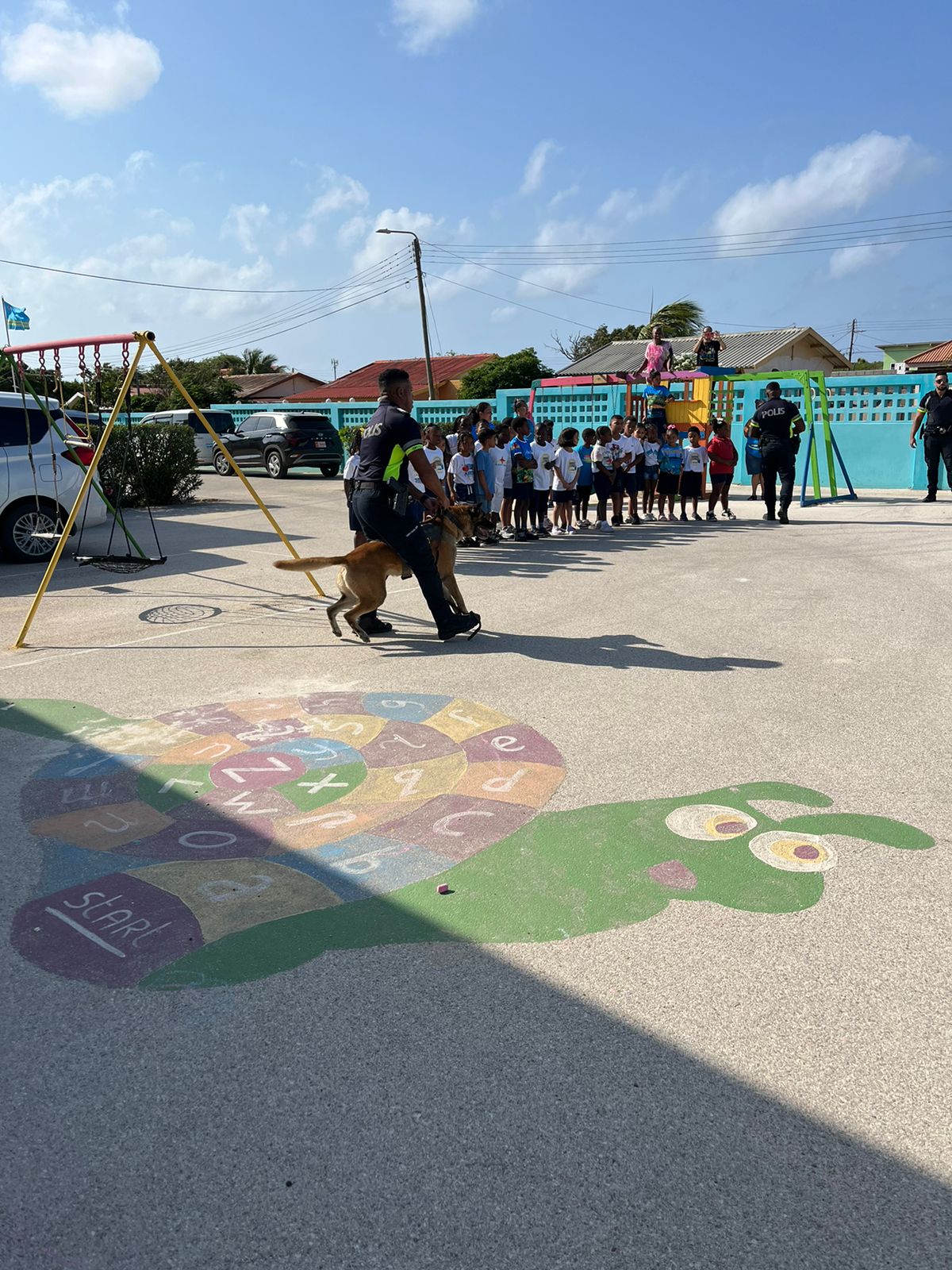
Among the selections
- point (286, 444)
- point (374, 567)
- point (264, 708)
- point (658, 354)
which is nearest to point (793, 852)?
point (264, 708)

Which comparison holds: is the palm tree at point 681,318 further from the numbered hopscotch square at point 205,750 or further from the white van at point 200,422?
the numbered hopscotch square at point 205,750

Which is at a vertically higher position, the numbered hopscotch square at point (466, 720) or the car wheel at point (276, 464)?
the car wheel at point (276, 464)

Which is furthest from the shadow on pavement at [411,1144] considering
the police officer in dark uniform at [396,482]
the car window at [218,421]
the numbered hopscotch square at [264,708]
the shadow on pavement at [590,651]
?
the car window at [218,421]

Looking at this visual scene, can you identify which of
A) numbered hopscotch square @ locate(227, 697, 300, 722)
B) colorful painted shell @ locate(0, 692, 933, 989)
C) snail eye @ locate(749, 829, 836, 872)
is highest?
Result: numbered hopscotch square @ locate(227, 697, 300, 722)

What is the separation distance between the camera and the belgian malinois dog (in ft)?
23.9

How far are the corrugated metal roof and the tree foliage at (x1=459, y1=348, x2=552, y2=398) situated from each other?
8.96 ft

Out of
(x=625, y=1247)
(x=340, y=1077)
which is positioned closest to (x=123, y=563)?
(x=340, y=1077)

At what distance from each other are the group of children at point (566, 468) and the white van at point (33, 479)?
3.39 meters

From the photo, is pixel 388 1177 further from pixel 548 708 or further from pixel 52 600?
pixel 52 600

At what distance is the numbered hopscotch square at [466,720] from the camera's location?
211 inches

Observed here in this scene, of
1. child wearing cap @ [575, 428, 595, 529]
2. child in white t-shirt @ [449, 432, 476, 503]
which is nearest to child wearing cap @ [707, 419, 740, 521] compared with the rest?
child wearing cap @ [575, 428, 595, 529]

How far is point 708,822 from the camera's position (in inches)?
162

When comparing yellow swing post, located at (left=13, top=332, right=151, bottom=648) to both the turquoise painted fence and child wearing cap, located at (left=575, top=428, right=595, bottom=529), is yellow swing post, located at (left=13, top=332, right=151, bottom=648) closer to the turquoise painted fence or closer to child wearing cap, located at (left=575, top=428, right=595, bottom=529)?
child wearing cap, located at (left=575, top=428, right=595, bottom=529)

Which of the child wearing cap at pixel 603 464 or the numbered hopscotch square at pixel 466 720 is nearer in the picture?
the numbered hopscotch square at pixel 466 720
